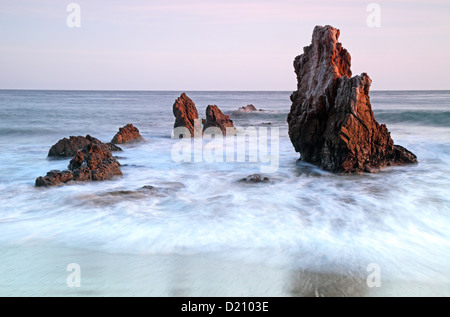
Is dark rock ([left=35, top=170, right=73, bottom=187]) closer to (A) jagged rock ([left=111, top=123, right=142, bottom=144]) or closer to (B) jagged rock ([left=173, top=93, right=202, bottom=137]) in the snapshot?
(A) jagged rock ([left=111, top=123, right=142, bottom=144])

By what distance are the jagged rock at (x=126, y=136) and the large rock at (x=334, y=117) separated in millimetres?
7125

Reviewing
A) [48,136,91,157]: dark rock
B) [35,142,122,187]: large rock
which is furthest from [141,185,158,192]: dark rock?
[48,136,91,157]: dark rock

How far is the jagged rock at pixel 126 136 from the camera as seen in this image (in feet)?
49.2

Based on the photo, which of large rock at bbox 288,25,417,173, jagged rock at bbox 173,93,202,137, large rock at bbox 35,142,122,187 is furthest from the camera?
jagged rock at bbox 173,93,202,137

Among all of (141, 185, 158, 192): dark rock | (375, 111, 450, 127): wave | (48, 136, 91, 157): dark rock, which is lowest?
(141, 185, 158, 192): dark rock

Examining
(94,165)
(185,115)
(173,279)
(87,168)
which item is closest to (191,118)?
(185,115)

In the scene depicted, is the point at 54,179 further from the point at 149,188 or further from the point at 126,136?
the point at 126,136

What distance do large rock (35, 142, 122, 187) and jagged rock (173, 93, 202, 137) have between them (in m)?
7.58

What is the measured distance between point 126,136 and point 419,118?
64.2ft

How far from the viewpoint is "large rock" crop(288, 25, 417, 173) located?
9.32 meters

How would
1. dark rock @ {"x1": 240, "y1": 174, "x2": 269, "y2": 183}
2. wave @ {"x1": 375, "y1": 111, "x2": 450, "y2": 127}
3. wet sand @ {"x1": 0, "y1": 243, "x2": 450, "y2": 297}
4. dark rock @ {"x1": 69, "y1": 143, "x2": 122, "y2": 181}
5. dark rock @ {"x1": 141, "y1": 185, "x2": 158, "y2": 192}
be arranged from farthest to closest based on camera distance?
wave @ {"x1": 375, "y1": 111, "x2": 450, "y2": 127}, dark rock @ {"x1": 240, "y1": 174, "x2": 269, "y2": 183}, dark rock @ {"x1": 69, "y1": 143, "x2": 122, "y2": 181}, dark rock @ {"x1": 141, "y1": 185, "x2": 158, "y2": 192}, wet sand @ {"x1": 0, "y1": 243, "x2": 450, "y2": 297}

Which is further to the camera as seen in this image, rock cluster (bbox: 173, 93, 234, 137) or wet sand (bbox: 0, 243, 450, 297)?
→ rock cluster (bbox: 173, 93, 234, 137)

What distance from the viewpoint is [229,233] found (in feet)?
19.3
